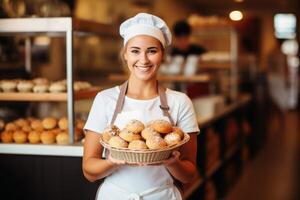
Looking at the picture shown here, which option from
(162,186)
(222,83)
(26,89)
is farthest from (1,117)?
(222,83)

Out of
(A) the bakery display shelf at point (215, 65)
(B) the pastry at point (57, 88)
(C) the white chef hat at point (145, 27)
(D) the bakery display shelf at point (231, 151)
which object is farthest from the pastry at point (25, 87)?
(A) the bakery display shelf at point (215, 65)

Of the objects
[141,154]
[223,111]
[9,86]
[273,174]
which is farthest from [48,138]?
[273,174]

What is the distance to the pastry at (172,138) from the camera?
A: 1.87 metres

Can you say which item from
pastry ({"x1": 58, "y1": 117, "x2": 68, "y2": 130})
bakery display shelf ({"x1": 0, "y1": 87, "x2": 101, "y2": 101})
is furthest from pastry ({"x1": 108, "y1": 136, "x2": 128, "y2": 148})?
pastry ({"x1": 58, "y1": 117, "x2": 68, "y2": 130})

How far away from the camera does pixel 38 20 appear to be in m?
2.79

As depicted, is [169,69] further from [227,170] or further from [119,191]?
[119,191]

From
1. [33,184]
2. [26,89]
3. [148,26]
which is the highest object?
[148,26]

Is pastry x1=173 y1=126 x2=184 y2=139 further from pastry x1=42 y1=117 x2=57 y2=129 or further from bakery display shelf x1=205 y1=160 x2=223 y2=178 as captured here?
bakery display shelf x1=205 y1=160 x2=223 y2=178

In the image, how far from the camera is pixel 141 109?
2.07 metres

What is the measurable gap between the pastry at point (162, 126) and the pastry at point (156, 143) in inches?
2.4

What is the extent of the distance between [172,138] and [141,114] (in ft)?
0.74

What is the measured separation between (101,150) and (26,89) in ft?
3.45

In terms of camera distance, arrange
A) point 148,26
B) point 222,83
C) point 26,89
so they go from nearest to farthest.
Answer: point 148,26 < point 26,89 < point 222,83

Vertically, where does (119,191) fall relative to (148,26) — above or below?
below
